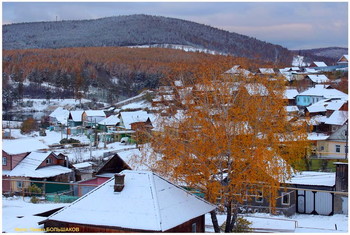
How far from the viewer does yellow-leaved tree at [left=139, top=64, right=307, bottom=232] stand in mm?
12188

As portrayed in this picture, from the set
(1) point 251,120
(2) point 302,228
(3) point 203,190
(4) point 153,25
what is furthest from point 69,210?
(4) point 153,25

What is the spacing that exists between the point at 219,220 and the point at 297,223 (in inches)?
89.3

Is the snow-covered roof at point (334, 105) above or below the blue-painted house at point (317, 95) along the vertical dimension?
below

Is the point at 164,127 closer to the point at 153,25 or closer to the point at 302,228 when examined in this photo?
the point at 302,228

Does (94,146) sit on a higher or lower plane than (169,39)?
lower

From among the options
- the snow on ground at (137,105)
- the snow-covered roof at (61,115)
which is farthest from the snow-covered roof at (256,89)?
the snow on ground at (137,105)

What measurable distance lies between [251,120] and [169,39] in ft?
412

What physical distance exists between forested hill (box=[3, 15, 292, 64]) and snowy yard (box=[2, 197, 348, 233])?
103 metres

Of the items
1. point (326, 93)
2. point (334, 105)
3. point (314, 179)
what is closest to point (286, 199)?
point (314, 179)

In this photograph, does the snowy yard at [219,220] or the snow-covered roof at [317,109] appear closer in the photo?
the snowy yard at [219,220]

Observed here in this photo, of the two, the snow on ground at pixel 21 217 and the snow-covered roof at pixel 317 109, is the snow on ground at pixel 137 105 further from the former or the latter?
the snow on ground at pixel 21 217

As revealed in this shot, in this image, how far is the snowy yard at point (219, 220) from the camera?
10724mm

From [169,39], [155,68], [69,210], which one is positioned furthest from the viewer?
[169,39]

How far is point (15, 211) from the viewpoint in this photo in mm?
12133
